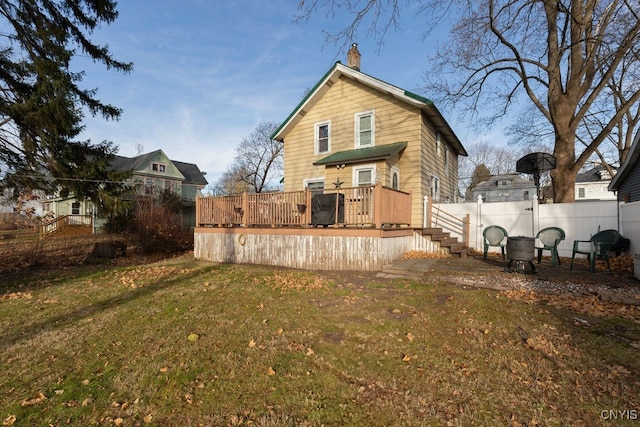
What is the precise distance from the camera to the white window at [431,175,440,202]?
13.0 meters

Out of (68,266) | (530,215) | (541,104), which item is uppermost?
Result: (541,104)

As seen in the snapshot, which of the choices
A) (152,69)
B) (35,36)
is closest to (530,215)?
(152,69)

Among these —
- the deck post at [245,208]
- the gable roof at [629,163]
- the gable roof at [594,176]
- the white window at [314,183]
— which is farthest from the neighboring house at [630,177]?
the gable roof at [594,176]

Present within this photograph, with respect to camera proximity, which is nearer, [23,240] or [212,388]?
[212,388]

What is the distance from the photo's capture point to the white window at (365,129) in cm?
1245

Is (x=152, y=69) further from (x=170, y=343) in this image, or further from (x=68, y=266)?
(x=170, y=343)

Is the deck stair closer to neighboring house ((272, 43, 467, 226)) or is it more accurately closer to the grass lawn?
neighboring house ((272, 43, 467, 226))

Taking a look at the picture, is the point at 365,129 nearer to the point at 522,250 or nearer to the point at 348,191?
the point at 348,191

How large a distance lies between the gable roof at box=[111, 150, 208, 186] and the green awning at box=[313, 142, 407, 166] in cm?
2451

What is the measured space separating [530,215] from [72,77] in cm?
1763

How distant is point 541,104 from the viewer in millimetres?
12305

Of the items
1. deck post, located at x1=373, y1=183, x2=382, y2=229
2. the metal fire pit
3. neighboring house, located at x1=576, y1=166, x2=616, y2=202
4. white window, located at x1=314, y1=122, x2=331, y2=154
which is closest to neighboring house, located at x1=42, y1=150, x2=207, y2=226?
white window, located at x1=314, y1=122, x2=331, y2=154

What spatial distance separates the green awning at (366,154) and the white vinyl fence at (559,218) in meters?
3.23

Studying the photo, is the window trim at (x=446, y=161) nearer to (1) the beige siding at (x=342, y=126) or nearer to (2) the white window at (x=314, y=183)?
(1) the beige siding at (x=342, y=126)
